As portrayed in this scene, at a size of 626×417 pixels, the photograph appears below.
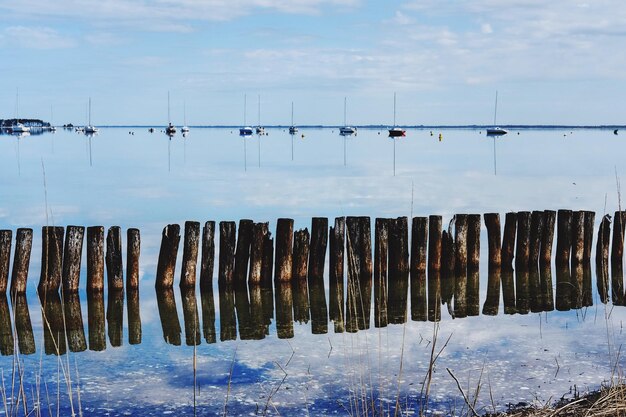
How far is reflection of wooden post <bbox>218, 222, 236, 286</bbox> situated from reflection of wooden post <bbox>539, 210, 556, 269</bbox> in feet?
21.4

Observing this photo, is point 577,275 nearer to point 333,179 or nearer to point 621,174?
point 333,179

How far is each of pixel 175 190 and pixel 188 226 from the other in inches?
916

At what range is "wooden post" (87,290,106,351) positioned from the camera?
40.5 feet

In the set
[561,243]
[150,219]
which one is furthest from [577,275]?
[150,219]

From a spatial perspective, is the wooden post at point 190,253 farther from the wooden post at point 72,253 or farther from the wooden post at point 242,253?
the wooden post at point 72,253

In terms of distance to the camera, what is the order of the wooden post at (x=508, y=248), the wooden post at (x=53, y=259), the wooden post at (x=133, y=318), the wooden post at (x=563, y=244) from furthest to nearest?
the wooden post at (x=563, y=244)
the wooden post at (x=508, y=248)
the wooden post at (x=53, y=259)
the wooden post at (x=133, y=318)

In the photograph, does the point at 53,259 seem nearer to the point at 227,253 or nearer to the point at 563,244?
the point at 227,253

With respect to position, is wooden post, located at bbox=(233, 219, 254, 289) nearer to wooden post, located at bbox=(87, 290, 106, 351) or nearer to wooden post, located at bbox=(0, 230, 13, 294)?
wooden post, located at bbox=(87, 290, 106, 351)

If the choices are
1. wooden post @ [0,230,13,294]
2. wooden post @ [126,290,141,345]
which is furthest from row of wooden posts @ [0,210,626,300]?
wooden post @ [126,290,141,345]

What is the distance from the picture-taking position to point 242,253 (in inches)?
612

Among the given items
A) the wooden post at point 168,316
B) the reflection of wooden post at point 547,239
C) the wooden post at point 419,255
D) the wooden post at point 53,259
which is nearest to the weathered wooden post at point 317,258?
the wooden post at point 419,255

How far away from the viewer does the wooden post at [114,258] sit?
14.8 meters

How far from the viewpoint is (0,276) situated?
14.4 meters

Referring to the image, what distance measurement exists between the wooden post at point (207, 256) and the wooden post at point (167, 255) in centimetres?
52
